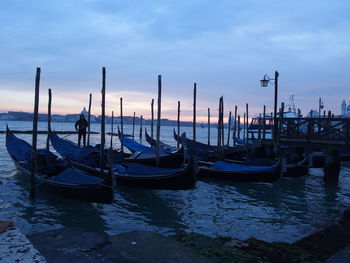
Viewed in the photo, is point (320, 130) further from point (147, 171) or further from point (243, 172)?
point (147, 171)

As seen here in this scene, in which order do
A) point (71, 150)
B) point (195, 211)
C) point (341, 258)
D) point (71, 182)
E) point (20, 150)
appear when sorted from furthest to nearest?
point (71, 150), point (20, 150), point (71, 182), point (195, 211), point (341, 258)

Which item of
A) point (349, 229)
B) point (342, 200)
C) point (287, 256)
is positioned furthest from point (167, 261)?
point (342, 200)

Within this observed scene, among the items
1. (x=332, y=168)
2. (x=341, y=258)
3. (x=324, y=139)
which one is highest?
(x=324, y=139)

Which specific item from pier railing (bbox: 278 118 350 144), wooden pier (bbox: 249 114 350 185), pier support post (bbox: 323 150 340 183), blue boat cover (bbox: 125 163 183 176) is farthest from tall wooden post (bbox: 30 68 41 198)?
pier support post (bbox: 323 150 340 183)

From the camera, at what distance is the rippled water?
6.64 m

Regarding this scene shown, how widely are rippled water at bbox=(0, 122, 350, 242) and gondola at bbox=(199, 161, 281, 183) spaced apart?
0.39 meters

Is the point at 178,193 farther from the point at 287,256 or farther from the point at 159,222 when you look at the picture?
the point at 287,256

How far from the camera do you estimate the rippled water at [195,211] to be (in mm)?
6645

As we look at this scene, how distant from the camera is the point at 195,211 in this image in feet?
26.2

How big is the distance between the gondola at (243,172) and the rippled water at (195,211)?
387mm

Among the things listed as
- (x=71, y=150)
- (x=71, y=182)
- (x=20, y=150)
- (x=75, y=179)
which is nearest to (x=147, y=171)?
(x=75, y=179)

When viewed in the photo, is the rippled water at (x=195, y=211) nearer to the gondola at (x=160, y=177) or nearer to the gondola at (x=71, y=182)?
the gondola at (x=71, y=182)

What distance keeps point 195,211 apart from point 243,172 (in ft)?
13.0

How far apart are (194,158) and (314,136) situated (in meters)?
5.91
